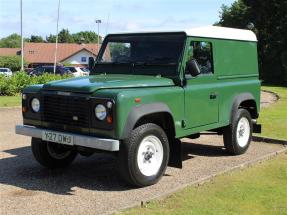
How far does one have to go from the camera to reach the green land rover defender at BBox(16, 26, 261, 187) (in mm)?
6426

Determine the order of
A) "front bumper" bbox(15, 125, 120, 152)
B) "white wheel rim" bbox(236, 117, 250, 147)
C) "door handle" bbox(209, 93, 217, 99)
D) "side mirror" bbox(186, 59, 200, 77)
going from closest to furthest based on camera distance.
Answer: "front bumper" bbox(15, 125, 120, 152), "side mirror" bbox(186, 59, 200, 77), "door handle" bbox(209, 93, 217, 99), "white wheel rim" bbox(236, 117, 250, 147)

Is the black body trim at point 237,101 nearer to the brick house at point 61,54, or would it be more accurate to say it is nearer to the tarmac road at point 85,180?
the tarmac road at point 85,180

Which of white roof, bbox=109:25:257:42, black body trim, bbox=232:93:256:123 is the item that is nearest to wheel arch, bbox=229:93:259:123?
black body trim, bbox=232:93:256:123

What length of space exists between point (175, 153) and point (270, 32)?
40535mm

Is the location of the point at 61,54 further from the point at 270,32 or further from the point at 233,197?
the point at 233,197

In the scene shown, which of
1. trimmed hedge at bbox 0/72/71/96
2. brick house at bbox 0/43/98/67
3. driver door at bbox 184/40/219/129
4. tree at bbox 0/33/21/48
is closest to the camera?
driver door at bbox 184/40/219/129

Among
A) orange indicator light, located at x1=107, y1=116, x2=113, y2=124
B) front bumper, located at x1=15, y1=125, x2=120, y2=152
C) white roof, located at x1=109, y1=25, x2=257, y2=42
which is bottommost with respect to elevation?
front bumper, located at x1=15, y1=125, x2=120, y2=152

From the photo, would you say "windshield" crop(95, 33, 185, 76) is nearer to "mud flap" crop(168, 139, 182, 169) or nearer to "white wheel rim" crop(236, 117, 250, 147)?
"mud flap" crop(168, 139, 182, 169)

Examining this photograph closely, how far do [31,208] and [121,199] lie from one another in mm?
1103

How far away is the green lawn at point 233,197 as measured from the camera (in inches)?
228

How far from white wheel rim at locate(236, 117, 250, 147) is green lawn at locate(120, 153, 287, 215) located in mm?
1561

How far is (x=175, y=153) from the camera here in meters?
7.38

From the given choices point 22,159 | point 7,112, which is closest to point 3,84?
point 7,112

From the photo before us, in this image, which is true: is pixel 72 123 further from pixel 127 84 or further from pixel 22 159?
pixel 22 159
